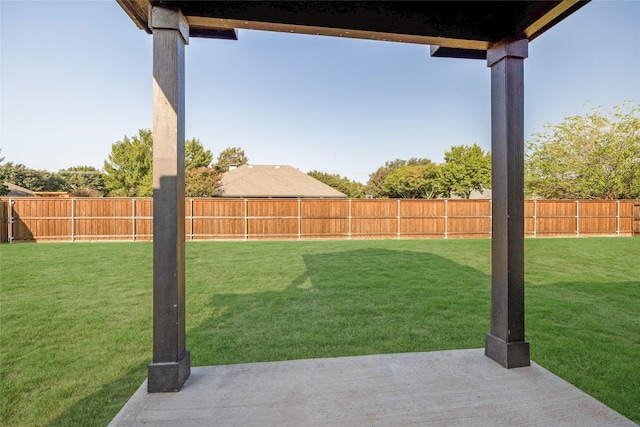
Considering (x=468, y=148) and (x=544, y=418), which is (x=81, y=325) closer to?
(x=544, y=418)

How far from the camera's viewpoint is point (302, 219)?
45.2ft

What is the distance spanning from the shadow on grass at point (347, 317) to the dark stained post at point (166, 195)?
33.3 inches

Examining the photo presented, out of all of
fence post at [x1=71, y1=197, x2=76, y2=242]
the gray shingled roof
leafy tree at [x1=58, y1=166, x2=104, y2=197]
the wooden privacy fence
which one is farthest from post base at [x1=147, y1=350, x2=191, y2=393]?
leafy tree at [x1=58, y1=166, x2=104, y2=197]

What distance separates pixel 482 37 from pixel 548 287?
4555 mm

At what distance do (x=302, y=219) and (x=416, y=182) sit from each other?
2715cm

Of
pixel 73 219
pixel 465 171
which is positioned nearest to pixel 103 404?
pixel 73 219

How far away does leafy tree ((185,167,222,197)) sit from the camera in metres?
22.2

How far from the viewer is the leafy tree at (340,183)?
45.6 meters

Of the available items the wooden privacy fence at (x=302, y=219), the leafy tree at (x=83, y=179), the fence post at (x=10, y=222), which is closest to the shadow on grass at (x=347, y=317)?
the wooden privacy fence at (x=302, y=219)

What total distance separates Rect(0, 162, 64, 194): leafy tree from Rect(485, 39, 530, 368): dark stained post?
39.5m

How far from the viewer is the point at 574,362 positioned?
2.61 m

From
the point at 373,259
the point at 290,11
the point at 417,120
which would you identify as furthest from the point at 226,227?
the point at 417,120

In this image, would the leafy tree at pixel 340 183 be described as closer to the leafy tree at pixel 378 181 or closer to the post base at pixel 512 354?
the leafy tree at pixel 378 181

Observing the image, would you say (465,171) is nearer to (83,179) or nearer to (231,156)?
(231,156)
